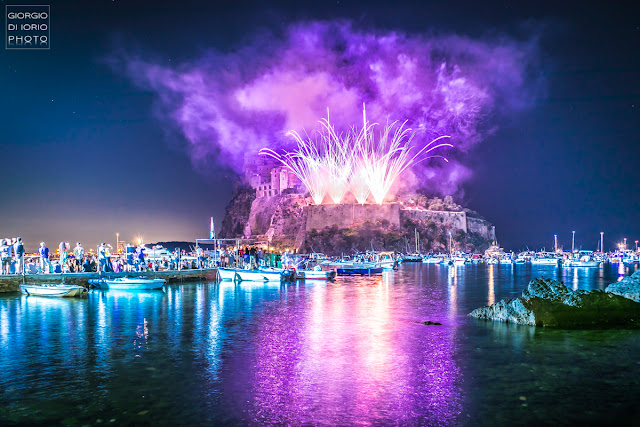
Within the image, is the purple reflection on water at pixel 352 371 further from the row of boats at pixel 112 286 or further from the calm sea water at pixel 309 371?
the row of boats at pixel 112 286

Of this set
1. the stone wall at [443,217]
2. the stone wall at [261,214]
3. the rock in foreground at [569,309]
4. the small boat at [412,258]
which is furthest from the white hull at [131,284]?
the stone wall at [261,214]

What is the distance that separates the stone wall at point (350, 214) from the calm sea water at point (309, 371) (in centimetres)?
6436

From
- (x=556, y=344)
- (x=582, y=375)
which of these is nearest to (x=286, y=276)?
(x=556, y=344)

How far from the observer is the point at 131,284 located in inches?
1129

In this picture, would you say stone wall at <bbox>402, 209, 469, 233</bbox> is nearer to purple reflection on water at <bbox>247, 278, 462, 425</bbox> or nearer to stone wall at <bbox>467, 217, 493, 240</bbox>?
stone wall at <bbox>467, 217, 493, 240</bbox>

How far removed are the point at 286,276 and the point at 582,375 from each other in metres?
27.6

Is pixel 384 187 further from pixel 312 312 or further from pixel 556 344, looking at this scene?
pixel 556 344

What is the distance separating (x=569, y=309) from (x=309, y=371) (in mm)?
8475

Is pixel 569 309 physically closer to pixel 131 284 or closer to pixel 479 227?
pixel 131 284

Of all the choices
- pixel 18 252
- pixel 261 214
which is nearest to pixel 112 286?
pixel 18 252

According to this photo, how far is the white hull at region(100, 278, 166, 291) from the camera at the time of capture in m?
28.5

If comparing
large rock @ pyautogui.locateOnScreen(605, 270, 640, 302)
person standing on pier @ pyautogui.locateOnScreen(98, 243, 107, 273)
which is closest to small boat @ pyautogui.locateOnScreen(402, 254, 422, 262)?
person standing on pier @ pyautogui.locateOnScreen(98, 243, 107, 273)

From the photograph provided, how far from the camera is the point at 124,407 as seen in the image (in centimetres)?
791

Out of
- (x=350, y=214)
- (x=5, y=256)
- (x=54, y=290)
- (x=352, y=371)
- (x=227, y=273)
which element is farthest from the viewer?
(x=350, y=214)
